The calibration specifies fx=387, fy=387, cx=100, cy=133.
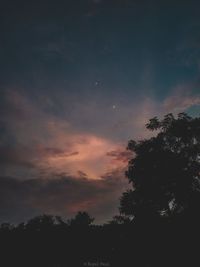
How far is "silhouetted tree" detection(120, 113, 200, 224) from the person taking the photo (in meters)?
42.3

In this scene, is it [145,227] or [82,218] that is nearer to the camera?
[145,227]

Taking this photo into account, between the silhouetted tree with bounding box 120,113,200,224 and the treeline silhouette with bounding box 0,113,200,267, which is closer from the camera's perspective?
the treeline silhouette with bounding box 0,113,200,267

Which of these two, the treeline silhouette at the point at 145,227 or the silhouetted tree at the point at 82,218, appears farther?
the silhouetted tree at the point at 82,218

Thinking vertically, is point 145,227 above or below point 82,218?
A: below

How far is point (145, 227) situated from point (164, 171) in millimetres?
7296

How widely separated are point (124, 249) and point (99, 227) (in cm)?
325

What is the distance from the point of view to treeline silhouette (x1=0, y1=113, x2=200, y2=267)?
3531cm

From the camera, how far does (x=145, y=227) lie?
3834cm

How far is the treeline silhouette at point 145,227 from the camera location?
35312 mm

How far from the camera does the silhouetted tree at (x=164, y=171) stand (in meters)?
42.3

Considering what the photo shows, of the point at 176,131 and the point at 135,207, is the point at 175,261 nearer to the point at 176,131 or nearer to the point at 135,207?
the point at 135,207

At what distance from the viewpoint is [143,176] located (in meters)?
44.5

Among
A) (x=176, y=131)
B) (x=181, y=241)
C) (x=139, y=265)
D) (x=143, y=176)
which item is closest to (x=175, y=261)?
(x=181, y=241)

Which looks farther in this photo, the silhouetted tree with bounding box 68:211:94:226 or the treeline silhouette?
the silhouetted tree with bounding box 68:211:94:226
